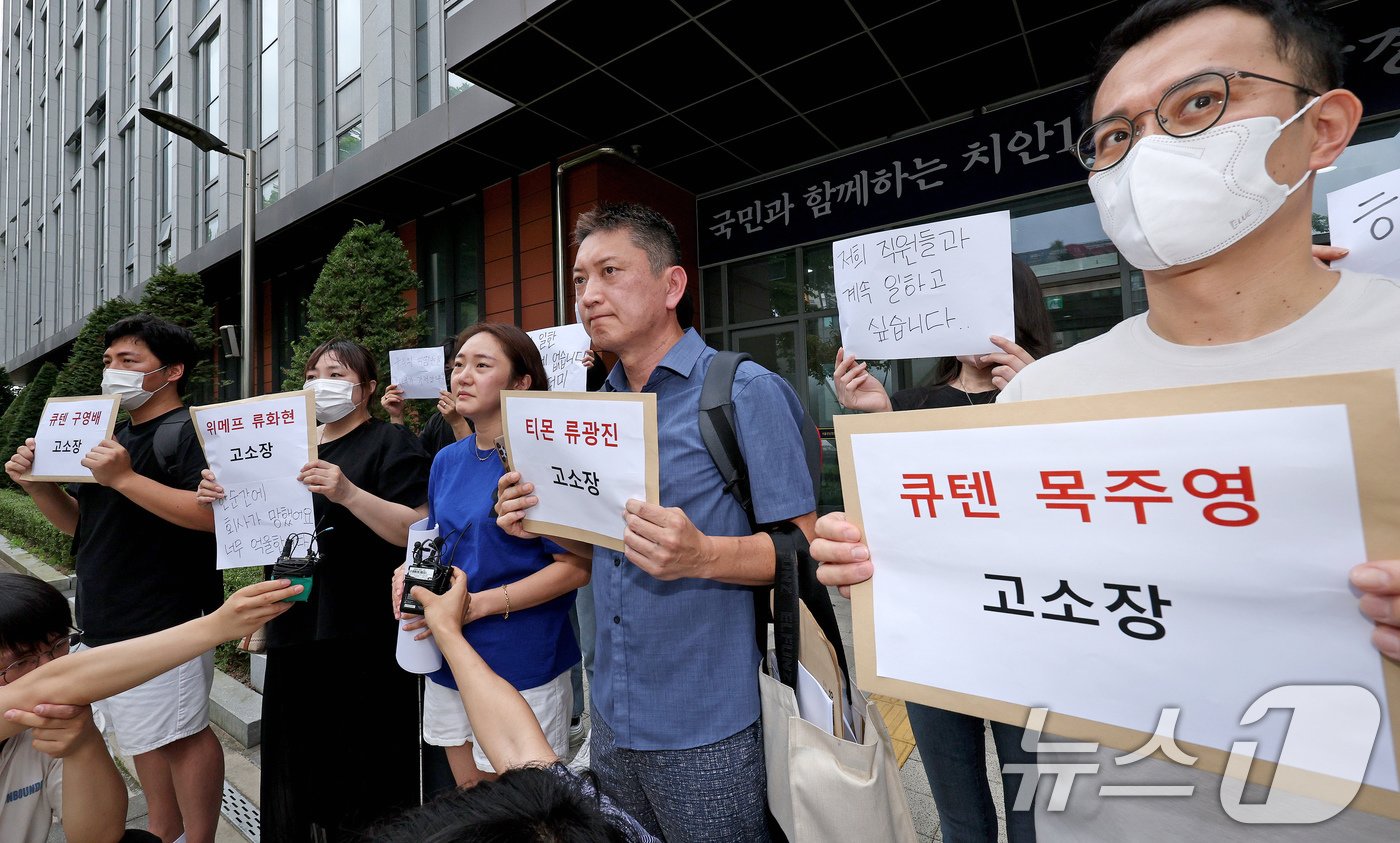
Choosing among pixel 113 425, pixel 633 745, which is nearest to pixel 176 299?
pixel 113 425

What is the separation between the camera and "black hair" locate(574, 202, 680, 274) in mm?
1755

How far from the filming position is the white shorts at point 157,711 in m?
2.36

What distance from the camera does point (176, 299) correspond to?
1087 centimetres

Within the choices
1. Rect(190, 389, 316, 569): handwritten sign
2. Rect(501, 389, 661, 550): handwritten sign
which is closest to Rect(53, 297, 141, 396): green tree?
Rect(190, 389, 316, 569): handwritten sign

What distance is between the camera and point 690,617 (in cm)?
154

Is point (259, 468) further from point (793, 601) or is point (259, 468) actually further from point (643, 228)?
point (793, 601)

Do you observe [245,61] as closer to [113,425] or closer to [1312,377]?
[113,425]

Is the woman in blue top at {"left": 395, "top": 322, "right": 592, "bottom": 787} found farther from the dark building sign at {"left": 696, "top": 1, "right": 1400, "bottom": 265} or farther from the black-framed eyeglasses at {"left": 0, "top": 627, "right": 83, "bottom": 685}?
the dark building sign at {"left": 696, "top": 1, "right": 1400, "bottom": 265}

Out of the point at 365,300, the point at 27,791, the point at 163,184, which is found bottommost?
the point at 27,791

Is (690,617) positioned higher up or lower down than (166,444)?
lower down

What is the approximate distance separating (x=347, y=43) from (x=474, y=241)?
5324 mm

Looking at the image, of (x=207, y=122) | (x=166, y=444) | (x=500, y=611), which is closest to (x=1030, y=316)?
(x=500, y=611)

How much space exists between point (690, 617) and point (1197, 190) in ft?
4.23

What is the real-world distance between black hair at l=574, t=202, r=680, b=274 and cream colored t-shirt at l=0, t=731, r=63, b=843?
6.46ft
